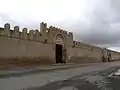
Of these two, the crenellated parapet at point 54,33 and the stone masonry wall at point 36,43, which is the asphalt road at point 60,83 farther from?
the crenellated parapet at point 54,33

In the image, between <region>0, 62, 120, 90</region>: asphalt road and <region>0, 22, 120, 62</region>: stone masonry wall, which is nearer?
<region>0, 62, 120, 90</region>: asphalt road

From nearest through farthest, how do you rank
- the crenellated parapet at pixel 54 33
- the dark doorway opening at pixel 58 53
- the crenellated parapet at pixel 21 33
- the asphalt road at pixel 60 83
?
the asphalt road at pixel 60 83, the crenellated parapet at pixel 21 33, the crenellated parapet at pixel 54 33, the dark doorway opening at pixel 58 53

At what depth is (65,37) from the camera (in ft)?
138

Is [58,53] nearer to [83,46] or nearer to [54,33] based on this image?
[54,33]

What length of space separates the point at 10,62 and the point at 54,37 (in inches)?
496

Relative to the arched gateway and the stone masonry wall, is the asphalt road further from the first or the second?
the arched gateway

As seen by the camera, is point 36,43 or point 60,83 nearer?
point 60,83

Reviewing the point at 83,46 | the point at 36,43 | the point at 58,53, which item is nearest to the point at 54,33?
the point at 58,53

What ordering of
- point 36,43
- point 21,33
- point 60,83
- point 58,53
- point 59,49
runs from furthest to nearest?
point 59,49, point 58,53, point 36,43, point 21,33, point 60,83

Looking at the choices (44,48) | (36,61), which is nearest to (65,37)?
(44,48)

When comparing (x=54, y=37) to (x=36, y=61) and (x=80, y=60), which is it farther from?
(x=80, y=60)

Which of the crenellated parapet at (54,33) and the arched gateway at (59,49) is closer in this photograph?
the crenellated parapet at (54,33)

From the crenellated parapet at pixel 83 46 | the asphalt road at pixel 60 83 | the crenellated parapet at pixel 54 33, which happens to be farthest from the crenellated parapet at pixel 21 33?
the asphalt road at pixel 60 83

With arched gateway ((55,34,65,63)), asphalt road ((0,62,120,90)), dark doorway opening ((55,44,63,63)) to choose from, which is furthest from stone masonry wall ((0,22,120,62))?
asphalt road ((0,62,120,90))
